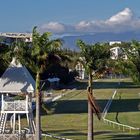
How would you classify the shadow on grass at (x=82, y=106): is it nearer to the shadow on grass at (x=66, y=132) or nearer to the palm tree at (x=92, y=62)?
the shadow on grass at (x=66, y=132)

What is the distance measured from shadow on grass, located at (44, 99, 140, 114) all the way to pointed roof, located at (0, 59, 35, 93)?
25065 millimetres

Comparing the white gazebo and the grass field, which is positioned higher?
the white gazebo

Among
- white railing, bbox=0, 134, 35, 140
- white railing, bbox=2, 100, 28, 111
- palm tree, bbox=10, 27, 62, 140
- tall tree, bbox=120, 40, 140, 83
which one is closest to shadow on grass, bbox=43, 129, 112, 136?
white railing, bbox=0, 134, 35, 140

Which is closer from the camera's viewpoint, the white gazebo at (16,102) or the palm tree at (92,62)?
the palm tree at (92,62)

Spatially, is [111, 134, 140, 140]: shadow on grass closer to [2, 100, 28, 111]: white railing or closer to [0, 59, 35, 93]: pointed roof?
[2, 100, 28, 111]: white railing

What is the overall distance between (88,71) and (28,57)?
164 inches

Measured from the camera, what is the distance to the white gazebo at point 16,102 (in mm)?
40000

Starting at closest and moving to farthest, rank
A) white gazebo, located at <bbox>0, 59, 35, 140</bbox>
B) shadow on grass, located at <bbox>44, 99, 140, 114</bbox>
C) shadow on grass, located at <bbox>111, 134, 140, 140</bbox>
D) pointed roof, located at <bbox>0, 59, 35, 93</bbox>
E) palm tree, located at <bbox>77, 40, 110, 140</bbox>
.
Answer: palm tree, located at <bbox>77, 40, 110, 140</bbox>
white gazebo, located at <bbox>0, 59, 35, 140</bbox>
shadow on grass, located at <bbox>111, 134, 140, 140</bbox>
pointed roof, located at <bbox>0, 59, 35, 93</bbox>
shadow on grass, located at <bbox>44, 99, 140, 114</bbox>

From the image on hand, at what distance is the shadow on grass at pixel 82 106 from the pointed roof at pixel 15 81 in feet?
82.2

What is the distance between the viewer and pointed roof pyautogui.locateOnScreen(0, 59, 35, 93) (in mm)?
41438

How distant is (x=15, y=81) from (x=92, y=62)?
9.56 metres

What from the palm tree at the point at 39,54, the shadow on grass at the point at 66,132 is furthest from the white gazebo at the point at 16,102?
the palm tree at the point at 39,54

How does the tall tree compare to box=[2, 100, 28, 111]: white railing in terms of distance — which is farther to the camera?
the tall tree

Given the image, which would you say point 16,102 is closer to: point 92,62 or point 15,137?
point 15,137
